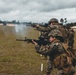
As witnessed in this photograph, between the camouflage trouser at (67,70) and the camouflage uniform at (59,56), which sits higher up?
the camouflage uniform at (59,56)

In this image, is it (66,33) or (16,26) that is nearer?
(66,33)

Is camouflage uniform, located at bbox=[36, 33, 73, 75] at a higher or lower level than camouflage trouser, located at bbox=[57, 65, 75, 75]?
higher

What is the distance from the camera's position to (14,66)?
53.4ft

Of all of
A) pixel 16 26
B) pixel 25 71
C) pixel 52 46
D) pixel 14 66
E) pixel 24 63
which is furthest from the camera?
pixel 24 63

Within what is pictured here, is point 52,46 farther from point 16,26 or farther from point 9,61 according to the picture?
point 9,61

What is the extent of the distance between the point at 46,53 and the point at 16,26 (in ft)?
16.8

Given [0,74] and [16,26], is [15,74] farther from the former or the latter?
[16,26]

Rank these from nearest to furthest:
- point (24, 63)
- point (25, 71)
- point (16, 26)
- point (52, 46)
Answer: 1. point (52, 46)
2. point (16, 26)
3. point (25, 71)
4. point (24, 63)

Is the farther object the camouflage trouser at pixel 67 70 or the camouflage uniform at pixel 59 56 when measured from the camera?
the camouflage trouser at pixel 67 70

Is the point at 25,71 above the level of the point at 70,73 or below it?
below

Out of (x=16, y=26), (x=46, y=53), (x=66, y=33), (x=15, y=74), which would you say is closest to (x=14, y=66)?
(x=15, y=74)

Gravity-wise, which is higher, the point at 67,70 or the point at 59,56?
the point at 59,56

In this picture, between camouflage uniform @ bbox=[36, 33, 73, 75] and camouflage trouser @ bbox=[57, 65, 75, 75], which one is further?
camouflage trouser @ bbox=[57, 65, 75, 75]

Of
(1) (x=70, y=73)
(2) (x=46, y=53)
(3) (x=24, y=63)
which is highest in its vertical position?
(2) (x=46, y=53)
